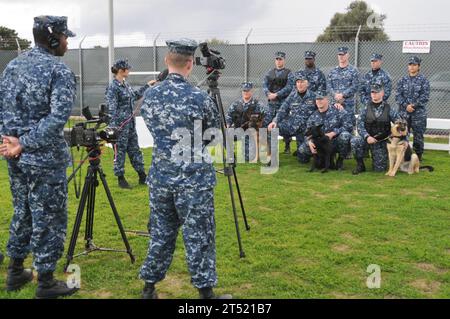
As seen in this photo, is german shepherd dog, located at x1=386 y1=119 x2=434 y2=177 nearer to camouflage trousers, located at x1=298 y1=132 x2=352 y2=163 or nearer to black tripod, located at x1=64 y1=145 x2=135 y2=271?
camouflage trousers, located at x1=298 y1=132 x2=352 y2=163

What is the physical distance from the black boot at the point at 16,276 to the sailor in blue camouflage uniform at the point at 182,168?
133 cm

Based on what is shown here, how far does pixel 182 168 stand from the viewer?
359 centimetres

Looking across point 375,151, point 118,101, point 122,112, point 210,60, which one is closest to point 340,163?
point 375,151

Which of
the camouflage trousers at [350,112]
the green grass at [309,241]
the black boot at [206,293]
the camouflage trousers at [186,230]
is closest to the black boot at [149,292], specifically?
the camouflage trousers at [186,230]

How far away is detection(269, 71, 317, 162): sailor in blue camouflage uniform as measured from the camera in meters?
10.1

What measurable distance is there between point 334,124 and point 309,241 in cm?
445

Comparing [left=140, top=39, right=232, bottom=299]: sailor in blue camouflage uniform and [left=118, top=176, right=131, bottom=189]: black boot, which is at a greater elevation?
[left=140, top=39, right=232, bottom=299]: sailor in blue camouflage uniform

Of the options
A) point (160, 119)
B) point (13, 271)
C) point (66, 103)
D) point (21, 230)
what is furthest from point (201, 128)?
point (13, 271)

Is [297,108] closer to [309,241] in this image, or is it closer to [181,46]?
[309,241]

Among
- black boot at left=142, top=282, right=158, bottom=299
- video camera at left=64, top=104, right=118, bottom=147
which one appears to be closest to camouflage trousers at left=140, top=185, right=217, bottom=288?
black boot at left=142, top=282, right=158, bottom=299

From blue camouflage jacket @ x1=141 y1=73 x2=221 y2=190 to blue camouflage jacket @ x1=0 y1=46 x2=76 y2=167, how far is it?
655 mm

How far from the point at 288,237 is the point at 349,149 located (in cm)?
432

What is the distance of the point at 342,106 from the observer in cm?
980
